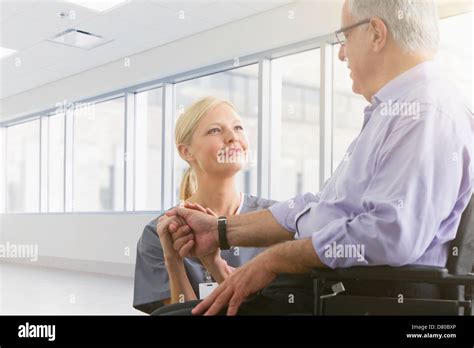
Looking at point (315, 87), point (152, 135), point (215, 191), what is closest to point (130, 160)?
point (152, 135)

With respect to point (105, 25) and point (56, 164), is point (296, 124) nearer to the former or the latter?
point (105, 25)

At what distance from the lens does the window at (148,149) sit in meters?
3.55

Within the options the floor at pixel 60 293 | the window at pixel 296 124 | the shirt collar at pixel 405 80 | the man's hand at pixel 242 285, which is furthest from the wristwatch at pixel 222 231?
the window at pixel 296 124

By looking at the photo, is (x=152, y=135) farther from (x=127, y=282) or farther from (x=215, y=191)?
(x=215, y=191)

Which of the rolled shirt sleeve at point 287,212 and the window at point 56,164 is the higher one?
the window at point 56,164

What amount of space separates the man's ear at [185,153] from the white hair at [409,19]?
46 cm

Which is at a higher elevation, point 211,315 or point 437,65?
point 437,65

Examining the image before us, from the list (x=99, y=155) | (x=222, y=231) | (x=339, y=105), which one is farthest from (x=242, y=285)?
(x=339, y=105)

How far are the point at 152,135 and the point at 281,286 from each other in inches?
115

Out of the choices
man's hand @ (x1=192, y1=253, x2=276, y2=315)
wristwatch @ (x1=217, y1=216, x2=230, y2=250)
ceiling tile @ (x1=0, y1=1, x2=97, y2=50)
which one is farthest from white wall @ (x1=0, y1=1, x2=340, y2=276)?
man's hand @ (x1=192, y1=253, x2=276, y2=315)

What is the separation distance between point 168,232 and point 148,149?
301 centimetres

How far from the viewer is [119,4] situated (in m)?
3.49

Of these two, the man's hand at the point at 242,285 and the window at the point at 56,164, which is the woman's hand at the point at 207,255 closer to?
the man's hand at the point at 242,285

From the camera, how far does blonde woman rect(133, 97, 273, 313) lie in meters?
1.12
